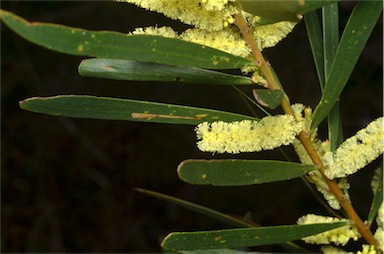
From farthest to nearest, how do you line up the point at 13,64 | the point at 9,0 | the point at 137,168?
the point at 137,168 < the point at 13,64 < the point at 9,0

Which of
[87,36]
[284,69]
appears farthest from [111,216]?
[87,36]

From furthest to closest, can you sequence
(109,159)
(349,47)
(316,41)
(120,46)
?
1. (109,159)
2. (316,41)
3. (349,47)
4. (120,46)

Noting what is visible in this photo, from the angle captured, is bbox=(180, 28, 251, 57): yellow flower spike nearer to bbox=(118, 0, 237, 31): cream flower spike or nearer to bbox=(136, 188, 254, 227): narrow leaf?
bbox=(118, 0, 237, 31): cream flower spike

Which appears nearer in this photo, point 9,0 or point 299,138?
point 299,138

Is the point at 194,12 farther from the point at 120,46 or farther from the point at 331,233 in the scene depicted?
the point at 331,233

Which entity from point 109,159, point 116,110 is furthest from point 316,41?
point 109,159

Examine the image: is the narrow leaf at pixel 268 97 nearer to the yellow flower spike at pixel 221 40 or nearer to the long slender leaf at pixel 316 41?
the yellow flower spike at pixel 221 40

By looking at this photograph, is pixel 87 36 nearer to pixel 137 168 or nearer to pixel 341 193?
pixel 341 193
